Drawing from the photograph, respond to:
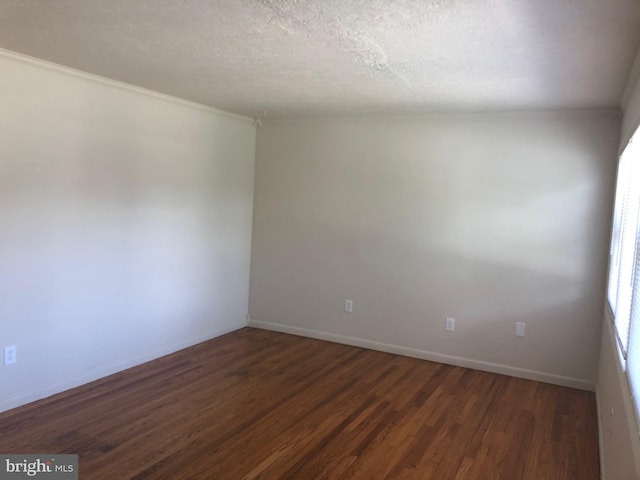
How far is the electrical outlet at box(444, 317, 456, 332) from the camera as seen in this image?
14.8ft

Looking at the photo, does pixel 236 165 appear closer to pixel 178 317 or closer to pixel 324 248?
pixel 324 248

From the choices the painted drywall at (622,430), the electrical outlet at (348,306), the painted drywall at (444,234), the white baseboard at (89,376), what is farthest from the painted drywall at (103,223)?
the painted drywall at (622,430)

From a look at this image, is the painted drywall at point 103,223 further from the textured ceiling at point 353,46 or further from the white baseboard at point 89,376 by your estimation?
the textured ceiling at point 353,46

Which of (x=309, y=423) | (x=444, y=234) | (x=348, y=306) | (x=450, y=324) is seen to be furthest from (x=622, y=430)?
(x=348, y=306)

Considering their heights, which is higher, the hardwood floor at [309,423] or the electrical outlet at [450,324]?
the electrical outlet at [450,324]

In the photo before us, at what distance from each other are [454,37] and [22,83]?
263 centimetres

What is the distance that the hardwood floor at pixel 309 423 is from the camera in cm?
272

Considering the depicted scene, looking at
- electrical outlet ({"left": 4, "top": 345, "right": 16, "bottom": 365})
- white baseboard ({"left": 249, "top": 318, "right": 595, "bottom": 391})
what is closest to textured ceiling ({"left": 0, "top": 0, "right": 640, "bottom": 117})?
electrical outlet ({"left": 4, "top": 345, "right": 16, "bottom": 365})

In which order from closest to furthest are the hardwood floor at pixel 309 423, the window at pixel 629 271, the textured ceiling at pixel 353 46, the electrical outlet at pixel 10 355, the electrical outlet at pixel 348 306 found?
the window at pixel 629 271 < the textured ceiling at pixel 353 46 < the hardwood floor at pixel 309 423 < the electrical outlet at pixel 10 355 < the electrical outlet at pixel 348 306

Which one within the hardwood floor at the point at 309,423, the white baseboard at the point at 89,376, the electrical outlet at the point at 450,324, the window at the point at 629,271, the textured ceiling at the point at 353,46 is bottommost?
the hardwood floor at the point at 309,423

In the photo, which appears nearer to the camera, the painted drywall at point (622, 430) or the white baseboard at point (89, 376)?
the painted drywall at point (622, 430)

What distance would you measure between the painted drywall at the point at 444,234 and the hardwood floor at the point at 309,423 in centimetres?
48

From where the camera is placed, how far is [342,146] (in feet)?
16.1

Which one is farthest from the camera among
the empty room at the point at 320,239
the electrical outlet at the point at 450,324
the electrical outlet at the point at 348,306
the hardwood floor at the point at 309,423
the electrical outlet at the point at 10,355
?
the electrical outlet at the point at 348,306
